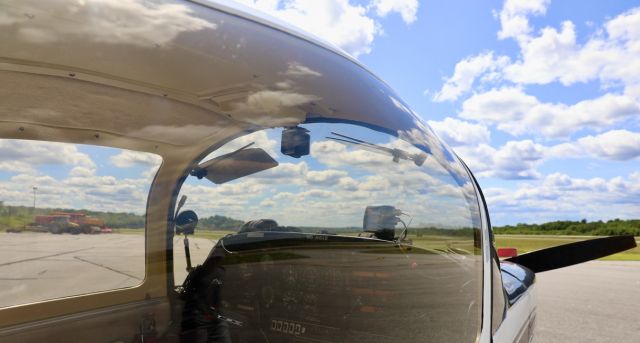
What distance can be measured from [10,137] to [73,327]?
939mm

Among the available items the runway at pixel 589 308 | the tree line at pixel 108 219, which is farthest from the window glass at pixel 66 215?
the runway at pixel 589 308

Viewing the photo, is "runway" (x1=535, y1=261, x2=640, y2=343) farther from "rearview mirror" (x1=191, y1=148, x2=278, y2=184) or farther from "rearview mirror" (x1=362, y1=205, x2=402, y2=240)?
"rearview mirror" (x1=191, y1=148, x2=278, y2=184)

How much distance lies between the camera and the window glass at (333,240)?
1280 millimetres

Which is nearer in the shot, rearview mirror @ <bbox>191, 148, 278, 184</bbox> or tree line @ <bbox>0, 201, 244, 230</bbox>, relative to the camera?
tree line @ <bbox>0, 201, 244, 230</bbox>

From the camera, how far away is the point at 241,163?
1.27 m

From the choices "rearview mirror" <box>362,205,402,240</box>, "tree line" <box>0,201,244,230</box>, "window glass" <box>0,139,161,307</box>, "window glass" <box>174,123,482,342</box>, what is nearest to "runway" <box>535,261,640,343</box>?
"window glass" <box>174,123,482,342</box>

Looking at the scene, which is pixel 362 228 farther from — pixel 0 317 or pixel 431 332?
pixel 0 317

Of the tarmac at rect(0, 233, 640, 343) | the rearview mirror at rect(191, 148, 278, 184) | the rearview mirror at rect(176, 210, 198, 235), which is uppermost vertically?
the rearview mirror at rect(191, 148, 278, 184)

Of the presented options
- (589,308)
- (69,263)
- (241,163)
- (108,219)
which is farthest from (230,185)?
(589,308)

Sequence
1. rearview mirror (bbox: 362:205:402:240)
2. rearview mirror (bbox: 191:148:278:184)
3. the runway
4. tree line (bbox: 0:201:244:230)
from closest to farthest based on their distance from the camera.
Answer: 1. tree line (bbox: 0:201:244:230)
2. rearview mirror (bbox: 191:148:278:184)
3. rearview mirror (bbox: 362:205:402:240)
4. the runway

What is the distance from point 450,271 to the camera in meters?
1.55

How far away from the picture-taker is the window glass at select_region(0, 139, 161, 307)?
99 centimetres

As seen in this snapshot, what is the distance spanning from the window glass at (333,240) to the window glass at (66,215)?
0.19 m

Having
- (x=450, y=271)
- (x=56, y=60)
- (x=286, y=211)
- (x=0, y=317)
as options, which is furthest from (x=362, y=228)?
(x=0, y=317)
